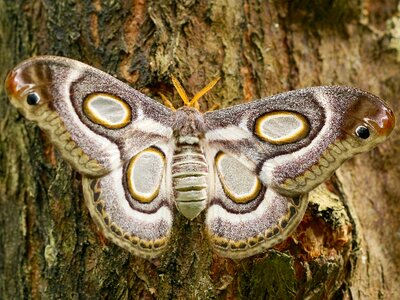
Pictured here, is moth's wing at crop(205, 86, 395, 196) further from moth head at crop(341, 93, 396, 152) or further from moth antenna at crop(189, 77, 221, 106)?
moth antenna at crop(189, 77, 221, 106)

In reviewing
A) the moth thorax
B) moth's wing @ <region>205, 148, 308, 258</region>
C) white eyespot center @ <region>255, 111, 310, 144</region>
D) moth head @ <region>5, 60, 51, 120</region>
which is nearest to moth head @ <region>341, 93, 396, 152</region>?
white eyespot center @ <region>255, 111, 310, 144</region>

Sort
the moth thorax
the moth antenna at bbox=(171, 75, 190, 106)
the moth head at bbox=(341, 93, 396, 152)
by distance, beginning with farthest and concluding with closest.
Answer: the moth antenna at bbox=(171, 75, 190, 106) → the moth thorax → the moth head at bbox=(341, 93, 396, 152)

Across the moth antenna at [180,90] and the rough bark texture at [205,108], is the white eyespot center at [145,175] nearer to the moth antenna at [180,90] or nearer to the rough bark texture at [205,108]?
the rough bark texture at [205,108]

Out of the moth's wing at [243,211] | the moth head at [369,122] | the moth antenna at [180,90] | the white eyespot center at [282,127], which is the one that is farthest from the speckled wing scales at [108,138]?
the moth head at [369,122]

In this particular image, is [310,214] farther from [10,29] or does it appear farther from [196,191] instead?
[10,29]

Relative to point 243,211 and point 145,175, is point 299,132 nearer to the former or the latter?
point 243,211

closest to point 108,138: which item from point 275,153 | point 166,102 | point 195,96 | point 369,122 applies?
point 166,102
